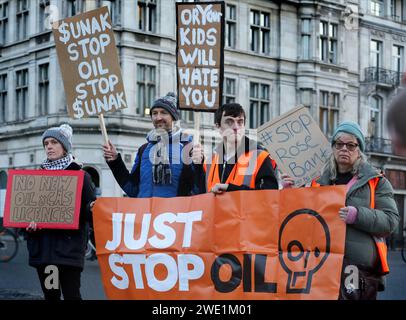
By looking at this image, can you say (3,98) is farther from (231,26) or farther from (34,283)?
(34,283)

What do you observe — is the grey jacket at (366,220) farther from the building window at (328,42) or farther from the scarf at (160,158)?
the building window at (328,42)

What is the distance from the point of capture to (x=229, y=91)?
30.0 m

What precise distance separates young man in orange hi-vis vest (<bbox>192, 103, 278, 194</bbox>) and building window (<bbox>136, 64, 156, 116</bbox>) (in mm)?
22413

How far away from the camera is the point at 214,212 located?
4.62 m

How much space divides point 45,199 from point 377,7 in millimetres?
32232

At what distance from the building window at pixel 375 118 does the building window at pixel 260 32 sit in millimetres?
6869

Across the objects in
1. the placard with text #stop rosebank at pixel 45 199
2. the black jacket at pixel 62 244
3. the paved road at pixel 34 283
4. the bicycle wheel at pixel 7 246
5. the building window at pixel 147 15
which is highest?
the building window at pixel 147 15

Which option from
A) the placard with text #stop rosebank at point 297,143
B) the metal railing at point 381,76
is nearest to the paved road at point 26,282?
the placard with text #stop rosebank at point 297,143

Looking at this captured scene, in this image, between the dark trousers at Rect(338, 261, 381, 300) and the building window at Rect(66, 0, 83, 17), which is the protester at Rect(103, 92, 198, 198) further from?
the building window at Rect(66, 0, 83, 17)

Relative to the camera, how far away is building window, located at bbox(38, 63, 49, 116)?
2823 centimetres

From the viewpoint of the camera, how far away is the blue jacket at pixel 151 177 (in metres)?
5.32

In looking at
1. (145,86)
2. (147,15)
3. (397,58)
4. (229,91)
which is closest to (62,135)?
(145,86)
